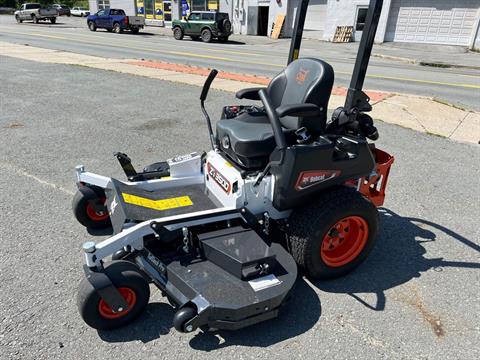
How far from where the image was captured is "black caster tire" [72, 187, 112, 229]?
3371 mm

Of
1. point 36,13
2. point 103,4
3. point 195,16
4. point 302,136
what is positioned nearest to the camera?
point 302,136

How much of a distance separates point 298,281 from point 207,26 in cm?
2198

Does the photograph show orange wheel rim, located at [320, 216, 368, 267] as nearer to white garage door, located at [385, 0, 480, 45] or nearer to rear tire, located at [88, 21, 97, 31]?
white garage door, located at [385, 0, 480, 45]

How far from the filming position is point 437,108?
8281 mm

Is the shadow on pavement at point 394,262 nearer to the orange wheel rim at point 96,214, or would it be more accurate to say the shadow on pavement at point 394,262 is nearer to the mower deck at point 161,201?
Result: the mower deck at point 161,201

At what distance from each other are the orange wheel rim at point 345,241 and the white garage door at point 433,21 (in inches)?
902

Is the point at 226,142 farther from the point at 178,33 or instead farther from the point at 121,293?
the point at 178,33

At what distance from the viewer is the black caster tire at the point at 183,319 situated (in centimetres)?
224

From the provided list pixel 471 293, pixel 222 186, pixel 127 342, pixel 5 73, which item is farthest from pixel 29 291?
pixel 5 73

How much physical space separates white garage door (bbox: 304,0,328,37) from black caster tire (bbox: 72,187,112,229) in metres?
25.7

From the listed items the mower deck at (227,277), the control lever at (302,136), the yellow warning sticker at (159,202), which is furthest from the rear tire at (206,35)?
the mower deck at (227,277)

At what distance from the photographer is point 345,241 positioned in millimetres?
3068

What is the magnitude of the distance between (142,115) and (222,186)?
4.60 meters

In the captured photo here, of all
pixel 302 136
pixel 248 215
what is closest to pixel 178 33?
pixel 302 136
